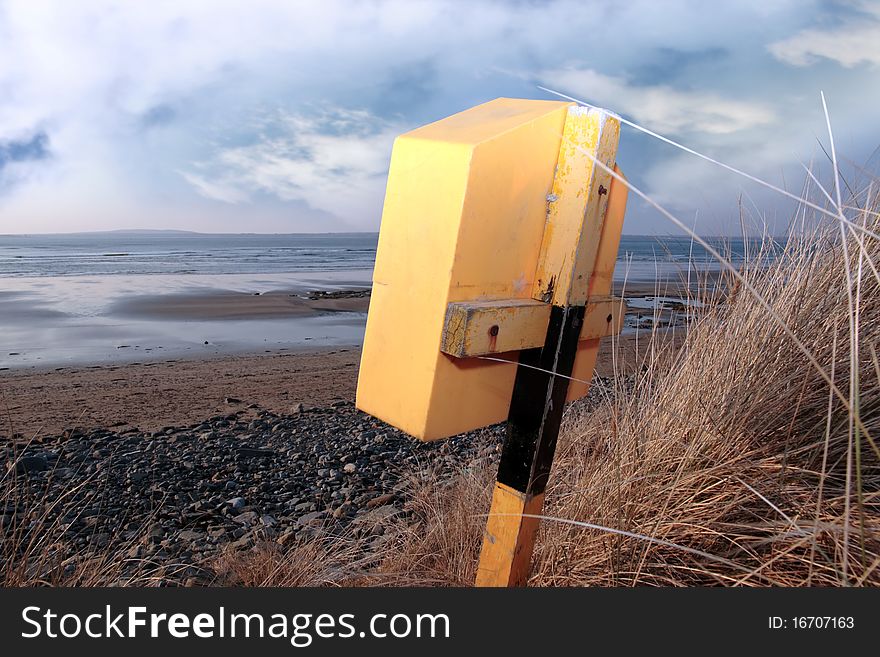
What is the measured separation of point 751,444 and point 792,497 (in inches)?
9.1

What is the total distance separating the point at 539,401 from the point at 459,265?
48 centimetres

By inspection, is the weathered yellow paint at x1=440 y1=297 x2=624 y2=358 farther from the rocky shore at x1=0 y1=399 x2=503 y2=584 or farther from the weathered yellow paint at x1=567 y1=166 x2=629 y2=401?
the rocky shore at x1=0 y1=399 x2=503 y2=584

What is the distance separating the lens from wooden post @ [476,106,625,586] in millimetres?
1684

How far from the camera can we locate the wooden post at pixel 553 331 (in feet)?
5.52

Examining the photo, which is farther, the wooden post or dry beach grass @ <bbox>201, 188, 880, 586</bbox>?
dry beach grass @ <bbox>201, 188, 880, 586</bbox>

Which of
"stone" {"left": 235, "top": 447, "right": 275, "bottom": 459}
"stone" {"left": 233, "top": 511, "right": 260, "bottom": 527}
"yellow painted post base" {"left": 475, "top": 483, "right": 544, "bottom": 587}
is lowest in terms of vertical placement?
"stone" {"left": 233, "top": 511, "right": 260, "bottom": 527}

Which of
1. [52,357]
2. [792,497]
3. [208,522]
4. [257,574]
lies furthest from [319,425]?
[52,357]

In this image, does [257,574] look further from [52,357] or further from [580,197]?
[52,357]

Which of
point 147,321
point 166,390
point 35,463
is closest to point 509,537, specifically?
point 35,463

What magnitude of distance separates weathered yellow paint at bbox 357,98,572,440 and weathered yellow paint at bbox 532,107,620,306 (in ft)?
0.09

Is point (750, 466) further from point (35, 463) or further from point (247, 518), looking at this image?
point (35, 463)

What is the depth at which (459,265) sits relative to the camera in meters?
1.53

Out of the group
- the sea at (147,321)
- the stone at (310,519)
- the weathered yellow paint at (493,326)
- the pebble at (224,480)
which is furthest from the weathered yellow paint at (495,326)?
the stone at (310,519)

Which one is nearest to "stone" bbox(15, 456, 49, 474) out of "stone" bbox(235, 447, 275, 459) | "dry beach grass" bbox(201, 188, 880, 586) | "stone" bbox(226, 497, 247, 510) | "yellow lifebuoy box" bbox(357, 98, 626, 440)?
"stone" bbox(235, 447, 275, 459)
